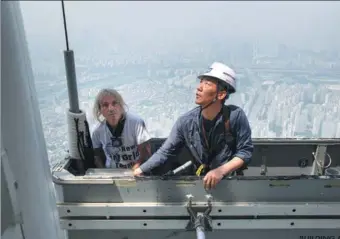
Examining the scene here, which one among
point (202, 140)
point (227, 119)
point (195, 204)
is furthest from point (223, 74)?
point (195, 204)

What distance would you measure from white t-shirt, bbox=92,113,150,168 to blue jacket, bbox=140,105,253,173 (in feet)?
0.88

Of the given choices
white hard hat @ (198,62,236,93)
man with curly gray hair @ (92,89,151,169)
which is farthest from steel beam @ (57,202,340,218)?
white hard hat @ (198,62,236,93)

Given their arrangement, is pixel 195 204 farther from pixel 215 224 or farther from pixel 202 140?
pixel 202 140

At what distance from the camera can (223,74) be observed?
2.20 m

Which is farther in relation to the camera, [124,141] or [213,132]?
[124,141]

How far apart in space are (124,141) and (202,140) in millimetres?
556

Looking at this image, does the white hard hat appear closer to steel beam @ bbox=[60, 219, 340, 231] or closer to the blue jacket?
the blue jacket

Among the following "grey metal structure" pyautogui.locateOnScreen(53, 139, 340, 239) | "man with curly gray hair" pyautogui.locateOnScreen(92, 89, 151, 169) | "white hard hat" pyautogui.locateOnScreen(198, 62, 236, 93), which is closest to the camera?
"grey metal structure" pyautogui.locateOnScreen(53, 139, 340, 239)

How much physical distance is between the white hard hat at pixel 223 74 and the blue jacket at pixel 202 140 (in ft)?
0.59

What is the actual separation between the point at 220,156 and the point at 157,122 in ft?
2.79

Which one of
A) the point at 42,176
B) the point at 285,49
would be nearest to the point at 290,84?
the point at 285,49

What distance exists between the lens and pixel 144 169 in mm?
2223

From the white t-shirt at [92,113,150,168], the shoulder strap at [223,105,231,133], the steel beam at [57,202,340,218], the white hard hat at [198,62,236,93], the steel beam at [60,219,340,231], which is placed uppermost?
the white hard hat at [198,62,236,93]

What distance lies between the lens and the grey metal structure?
2.07 m
